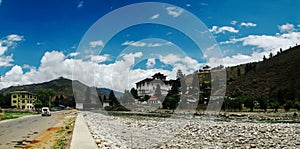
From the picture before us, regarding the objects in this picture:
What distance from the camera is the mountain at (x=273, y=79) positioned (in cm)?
8881

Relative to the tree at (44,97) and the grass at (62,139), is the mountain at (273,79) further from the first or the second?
the grass at (62,139)

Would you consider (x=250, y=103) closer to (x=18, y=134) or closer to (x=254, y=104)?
(x=254, y=104)

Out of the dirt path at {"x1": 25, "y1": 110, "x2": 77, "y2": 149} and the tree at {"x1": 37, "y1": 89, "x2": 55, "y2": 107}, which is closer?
the dirt path at {"x1": 25, "y1": 110, "x2": 77, "y2": 149}

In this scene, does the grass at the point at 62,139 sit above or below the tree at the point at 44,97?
below

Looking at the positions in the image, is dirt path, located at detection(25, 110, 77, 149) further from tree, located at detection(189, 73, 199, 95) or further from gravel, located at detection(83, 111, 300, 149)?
tree, located at detection(189, 73, 199, 95)

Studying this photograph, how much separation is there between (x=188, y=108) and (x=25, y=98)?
230 ft

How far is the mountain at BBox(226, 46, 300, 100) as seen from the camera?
291 feet

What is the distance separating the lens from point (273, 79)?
104625 millimetres

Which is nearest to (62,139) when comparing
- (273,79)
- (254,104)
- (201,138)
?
(201,138)

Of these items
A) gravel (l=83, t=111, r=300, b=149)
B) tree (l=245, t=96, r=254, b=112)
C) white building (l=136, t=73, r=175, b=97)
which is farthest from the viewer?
tree (l=245, t=96, r=254, b=112)

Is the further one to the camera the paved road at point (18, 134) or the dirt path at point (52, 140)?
the paved road at point (18, 134)

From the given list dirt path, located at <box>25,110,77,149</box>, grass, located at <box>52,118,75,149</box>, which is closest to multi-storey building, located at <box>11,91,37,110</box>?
dirt path, located at <box>25,110,77,149</box>

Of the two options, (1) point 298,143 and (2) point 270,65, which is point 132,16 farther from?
(2) point 270,65

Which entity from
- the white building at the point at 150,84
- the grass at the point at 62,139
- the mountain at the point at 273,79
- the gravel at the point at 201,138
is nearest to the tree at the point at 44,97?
the mountain at the point at 273,79
